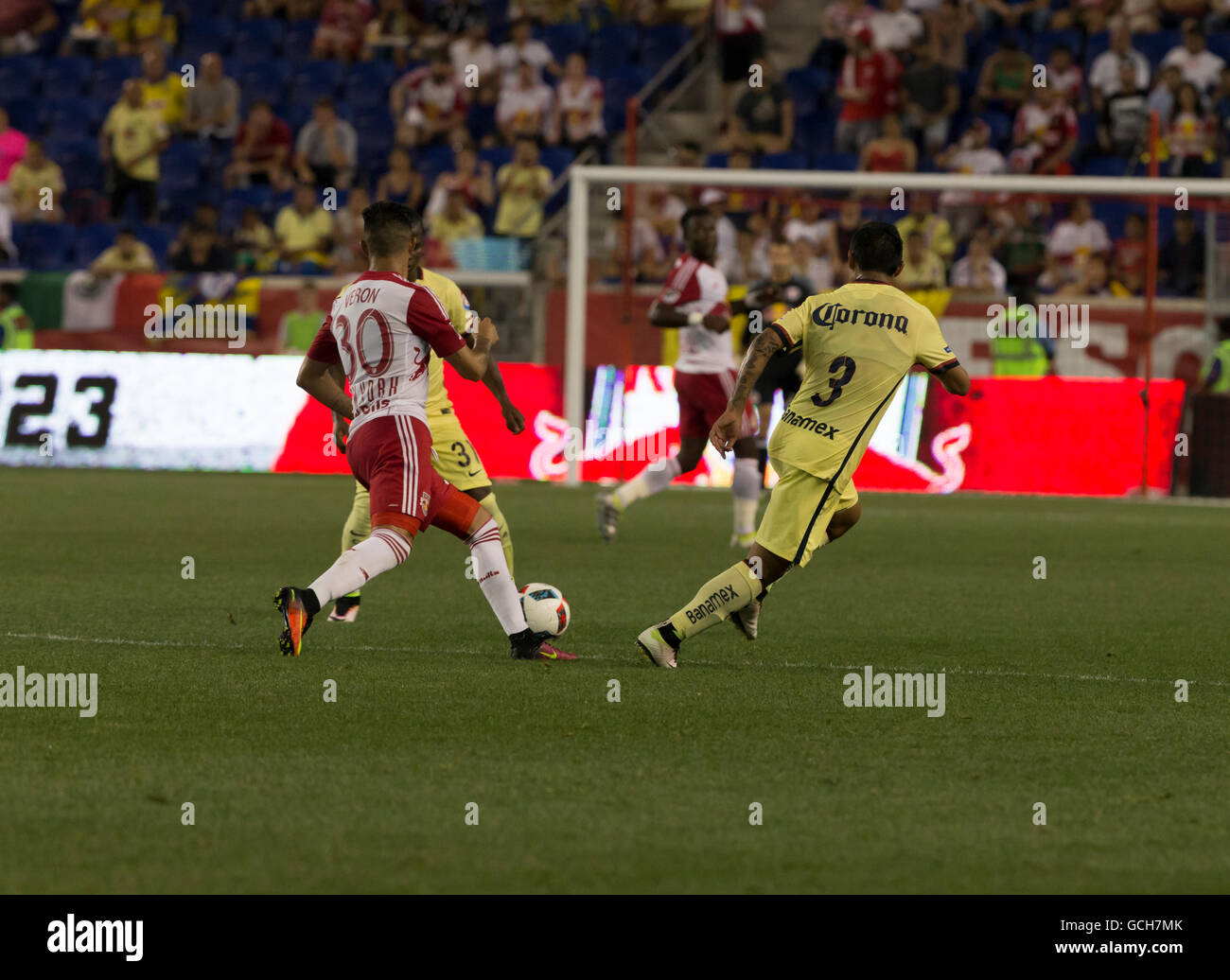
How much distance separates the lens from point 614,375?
19.4 meters

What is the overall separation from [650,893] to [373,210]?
3937mm

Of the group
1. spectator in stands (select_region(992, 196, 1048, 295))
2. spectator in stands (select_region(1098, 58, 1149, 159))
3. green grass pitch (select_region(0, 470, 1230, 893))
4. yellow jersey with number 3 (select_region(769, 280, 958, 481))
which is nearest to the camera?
green grass pitch (select_region(0, 470, 1230, 893))

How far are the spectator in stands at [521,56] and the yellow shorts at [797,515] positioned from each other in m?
16.0

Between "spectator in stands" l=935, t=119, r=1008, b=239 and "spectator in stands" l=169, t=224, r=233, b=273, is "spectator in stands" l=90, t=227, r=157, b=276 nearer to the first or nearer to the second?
→ "spectator in stands" l=169, t=224, r=233, b=273

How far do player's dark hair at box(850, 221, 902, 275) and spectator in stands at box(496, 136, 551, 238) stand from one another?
13801mm

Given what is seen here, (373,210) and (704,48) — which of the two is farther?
(704,48)

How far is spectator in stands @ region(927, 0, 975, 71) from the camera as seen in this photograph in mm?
22375

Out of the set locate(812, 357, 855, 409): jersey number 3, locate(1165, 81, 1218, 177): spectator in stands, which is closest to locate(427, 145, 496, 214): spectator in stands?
locate(1165, 81, 1218, 177): spectator in stands

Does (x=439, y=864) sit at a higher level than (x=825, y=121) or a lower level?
lower

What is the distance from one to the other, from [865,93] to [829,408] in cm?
1471

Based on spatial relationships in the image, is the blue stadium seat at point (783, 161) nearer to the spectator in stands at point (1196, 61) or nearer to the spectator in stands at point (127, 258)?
the spectator in stands at point (1196, 61)

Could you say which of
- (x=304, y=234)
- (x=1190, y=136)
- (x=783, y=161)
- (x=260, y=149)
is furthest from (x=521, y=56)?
(x=1190, y=136)

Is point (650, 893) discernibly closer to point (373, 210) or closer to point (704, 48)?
point (373, 210)
